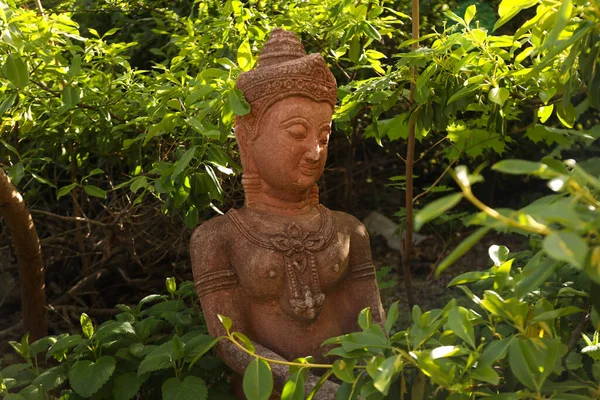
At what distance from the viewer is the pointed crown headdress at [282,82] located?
303cm

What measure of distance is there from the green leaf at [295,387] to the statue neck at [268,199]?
1176 millimetres

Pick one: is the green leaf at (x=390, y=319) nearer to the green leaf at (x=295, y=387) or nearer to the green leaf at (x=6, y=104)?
the green leaf at (x=295, y=387)

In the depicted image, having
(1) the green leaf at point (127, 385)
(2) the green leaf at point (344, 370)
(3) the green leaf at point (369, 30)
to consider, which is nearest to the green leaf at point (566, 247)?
(2) the green leaf at point (344, 370)

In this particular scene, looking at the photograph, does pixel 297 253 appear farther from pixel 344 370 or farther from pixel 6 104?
pixel 6 104

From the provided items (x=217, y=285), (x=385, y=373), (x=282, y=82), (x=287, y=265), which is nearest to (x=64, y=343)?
(x=217, y=285)

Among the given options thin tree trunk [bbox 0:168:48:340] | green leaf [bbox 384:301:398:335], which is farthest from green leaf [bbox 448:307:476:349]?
thin tree trunk [bbox 0:168:48:340]

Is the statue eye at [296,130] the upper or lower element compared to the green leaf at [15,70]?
lower

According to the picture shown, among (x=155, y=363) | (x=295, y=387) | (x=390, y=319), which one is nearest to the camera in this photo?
(x=295, y=387)

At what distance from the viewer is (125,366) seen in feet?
10.5

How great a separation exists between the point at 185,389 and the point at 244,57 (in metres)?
1.30

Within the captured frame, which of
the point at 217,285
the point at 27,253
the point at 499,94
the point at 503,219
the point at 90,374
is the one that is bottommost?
the point at 27,253

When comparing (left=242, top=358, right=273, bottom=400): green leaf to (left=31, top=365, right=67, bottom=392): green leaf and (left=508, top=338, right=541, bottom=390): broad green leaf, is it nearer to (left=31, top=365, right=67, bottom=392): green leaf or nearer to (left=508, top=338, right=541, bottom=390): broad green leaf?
(left=508, top=338, right=541, bottom=390): broad green leaf

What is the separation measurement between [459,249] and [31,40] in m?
2.48

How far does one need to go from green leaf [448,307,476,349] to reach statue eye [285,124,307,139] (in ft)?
4.22
